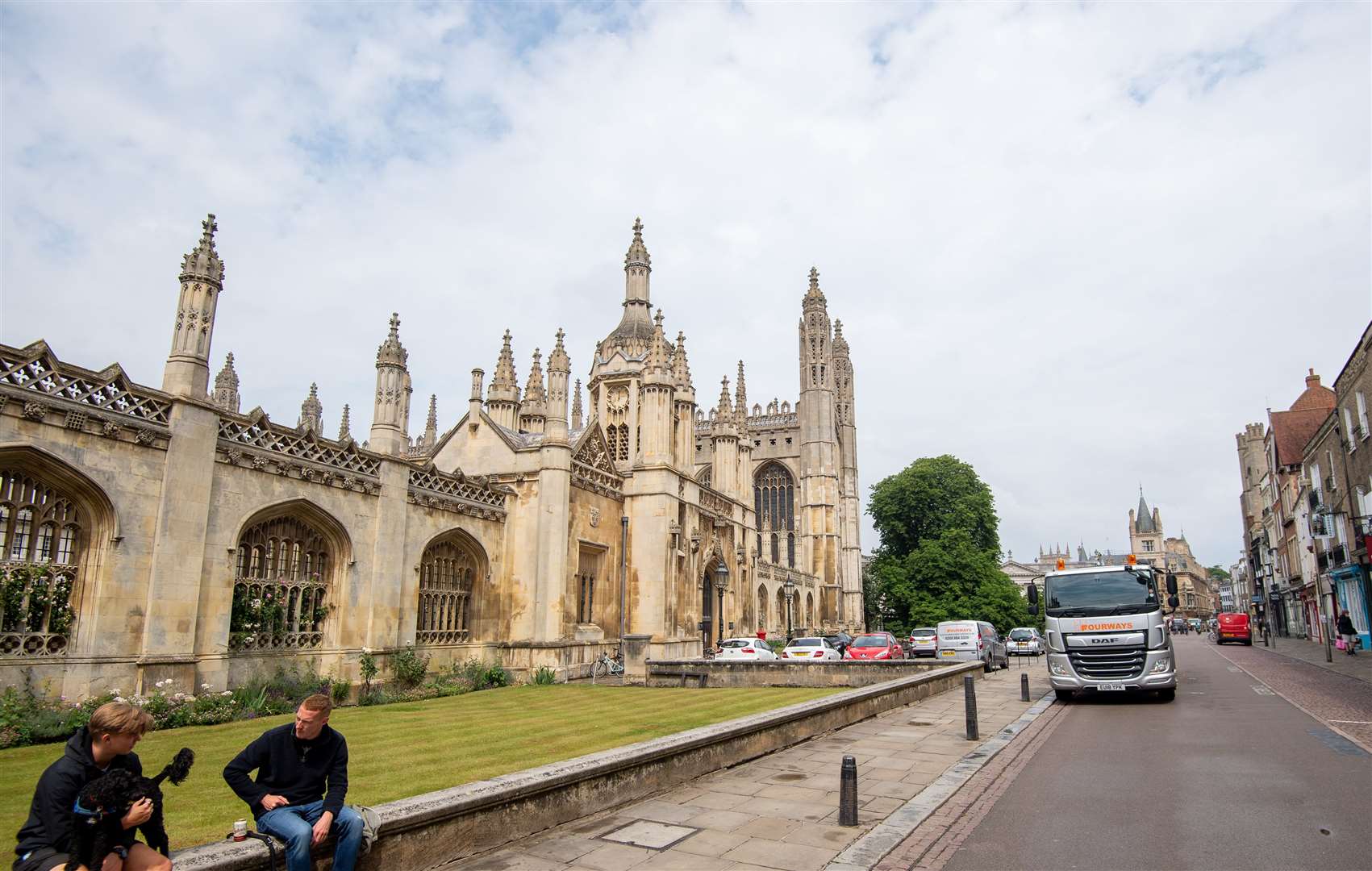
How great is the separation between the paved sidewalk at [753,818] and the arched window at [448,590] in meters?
12.3

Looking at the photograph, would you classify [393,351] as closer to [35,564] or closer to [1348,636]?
[35,564]

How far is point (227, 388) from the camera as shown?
3275cm

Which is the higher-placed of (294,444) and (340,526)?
(294,444)

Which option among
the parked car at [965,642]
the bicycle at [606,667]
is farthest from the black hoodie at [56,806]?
the parked car at [965,642]

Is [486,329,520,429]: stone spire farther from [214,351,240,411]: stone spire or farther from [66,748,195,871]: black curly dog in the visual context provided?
[66,748,195,871]: black curly dog

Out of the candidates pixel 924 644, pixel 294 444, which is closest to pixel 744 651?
pixel 924 644

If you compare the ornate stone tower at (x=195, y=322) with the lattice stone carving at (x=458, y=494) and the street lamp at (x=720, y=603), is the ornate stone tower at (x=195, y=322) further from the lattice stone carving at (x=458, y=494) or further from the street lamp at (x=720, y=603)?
the street lamp at (x=720, y=603)

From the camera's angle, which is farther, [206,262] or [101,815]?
[206,262]

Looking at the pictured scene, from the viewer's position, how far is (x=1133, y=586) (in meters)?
17.2

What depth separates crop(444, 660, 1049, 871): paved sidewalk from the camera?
19.9 ft

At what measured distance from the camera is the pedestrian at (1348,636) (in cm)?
3164

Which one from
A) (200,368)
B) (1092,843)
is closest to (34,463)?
(200,368)

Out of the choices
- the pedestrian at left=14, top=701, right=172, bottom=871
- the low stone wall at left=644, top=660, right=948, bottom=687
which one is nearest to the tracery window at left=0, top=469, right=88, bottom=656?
the pedestrian at left=14, top=701, right=172, bottom=871

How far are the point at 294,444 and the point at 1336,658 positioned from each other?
35.7 m
